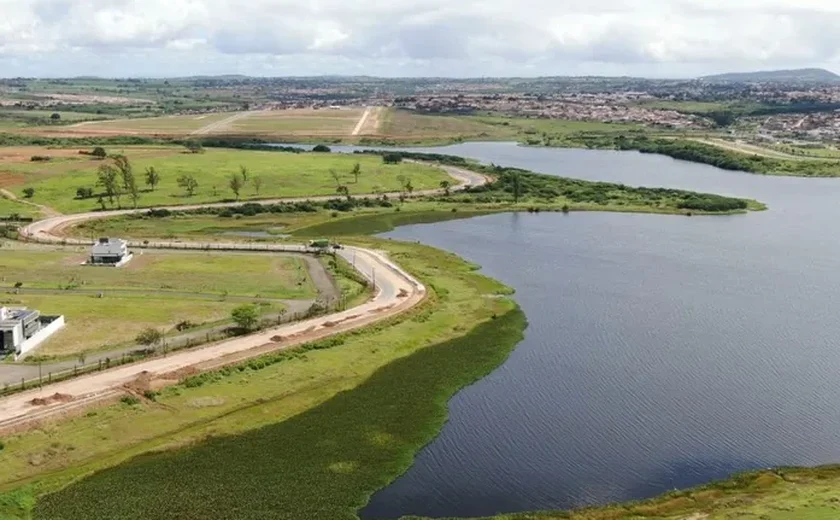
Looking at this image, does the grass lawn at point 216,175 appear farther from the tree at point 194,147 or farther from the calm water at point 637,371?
the calm water at point 637,371

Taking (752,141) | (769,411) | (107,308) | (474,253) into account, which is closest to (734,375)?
(769,411)

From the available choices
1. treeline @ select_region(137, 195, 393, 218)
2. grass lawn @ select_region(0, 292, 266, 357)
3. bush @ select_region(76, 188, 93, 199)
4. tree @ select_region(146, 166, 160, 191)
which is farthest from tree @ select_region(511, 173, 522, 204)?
grass lawn @ select_region(0, 292, 266, 357)

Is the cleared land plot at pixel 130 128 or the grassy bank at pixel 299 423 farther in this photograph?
the cleared land plot at pixel 130 128

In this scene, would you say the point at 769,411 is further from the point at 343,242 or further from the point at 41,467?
the point at 343,242

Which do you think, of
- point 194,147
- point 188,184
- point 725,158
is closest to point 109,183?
point 188,184

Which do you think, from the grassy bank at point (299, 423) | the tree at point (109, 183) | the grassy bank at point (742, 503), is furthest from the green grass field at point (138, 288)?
the tree at point (109, 183)

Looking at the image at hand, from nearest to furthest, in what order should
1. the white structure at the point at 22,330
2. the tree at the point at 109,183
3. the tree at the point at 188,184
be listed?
1. the white structure at the point at 22,330
2. the tree at the point at 109,183
3. the tree at the point at 188,184

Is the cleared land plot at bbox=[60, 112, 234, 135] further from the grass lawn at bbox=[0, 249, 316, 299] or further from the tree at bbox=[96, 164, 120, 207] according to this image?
the grass lawn at bbox=[0, 249, 316, 299]
